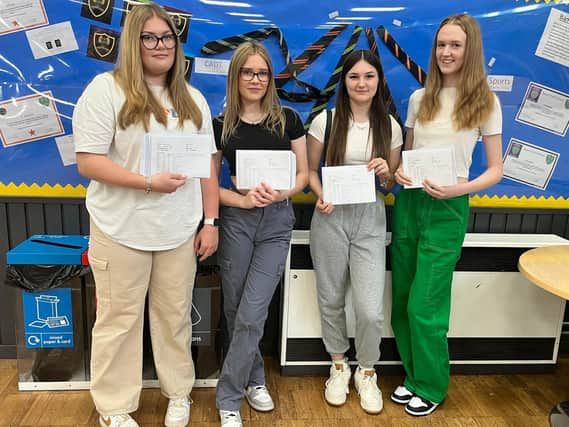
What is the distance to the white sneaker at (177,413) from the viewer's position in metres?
2.14

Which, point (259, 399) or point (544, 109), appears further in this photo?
point (544, 109)

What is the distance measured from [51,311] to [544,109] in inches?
102

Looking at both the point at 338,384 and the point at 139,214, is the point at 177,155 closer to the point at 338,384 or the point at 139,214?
the point at 139,214

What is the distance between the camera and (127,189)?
1.81 meters

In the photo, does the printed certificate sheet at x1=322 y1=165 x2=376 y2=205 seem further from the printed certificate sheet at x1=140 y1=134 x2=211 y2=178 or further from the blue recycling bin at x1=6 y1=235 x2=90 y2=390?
the blue recycling bin at x1=6 y1=235 x2=90 y2=390

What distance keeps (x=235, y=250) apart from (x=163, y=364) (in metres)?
0.57

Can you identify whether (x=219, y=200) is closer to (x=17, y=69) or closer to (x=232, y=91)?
(x=232, y=91)

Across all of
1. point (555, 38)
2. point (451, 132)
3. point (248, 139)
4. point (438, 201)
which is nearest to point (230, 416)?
point (248, 139)

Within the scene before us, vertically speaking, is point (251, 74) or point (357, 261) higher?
point (251, 74)

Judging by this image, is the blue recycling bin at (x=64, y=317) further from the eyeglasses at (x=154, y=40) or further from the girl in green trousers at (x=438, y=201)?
the eyeglasses at (x=154, y=40)

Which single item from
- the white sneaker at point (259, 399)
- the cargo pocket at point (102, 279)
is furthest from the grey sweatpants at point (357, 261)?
the cargo pocket at point (102, 279)

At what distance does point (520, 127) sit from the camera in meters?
2.65

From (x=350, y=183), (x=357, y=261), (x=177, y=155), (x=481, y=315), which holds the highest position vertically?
(x=177, y=155)

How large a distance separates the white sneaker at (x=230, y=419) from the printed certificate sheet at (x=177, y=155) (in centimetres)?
100
